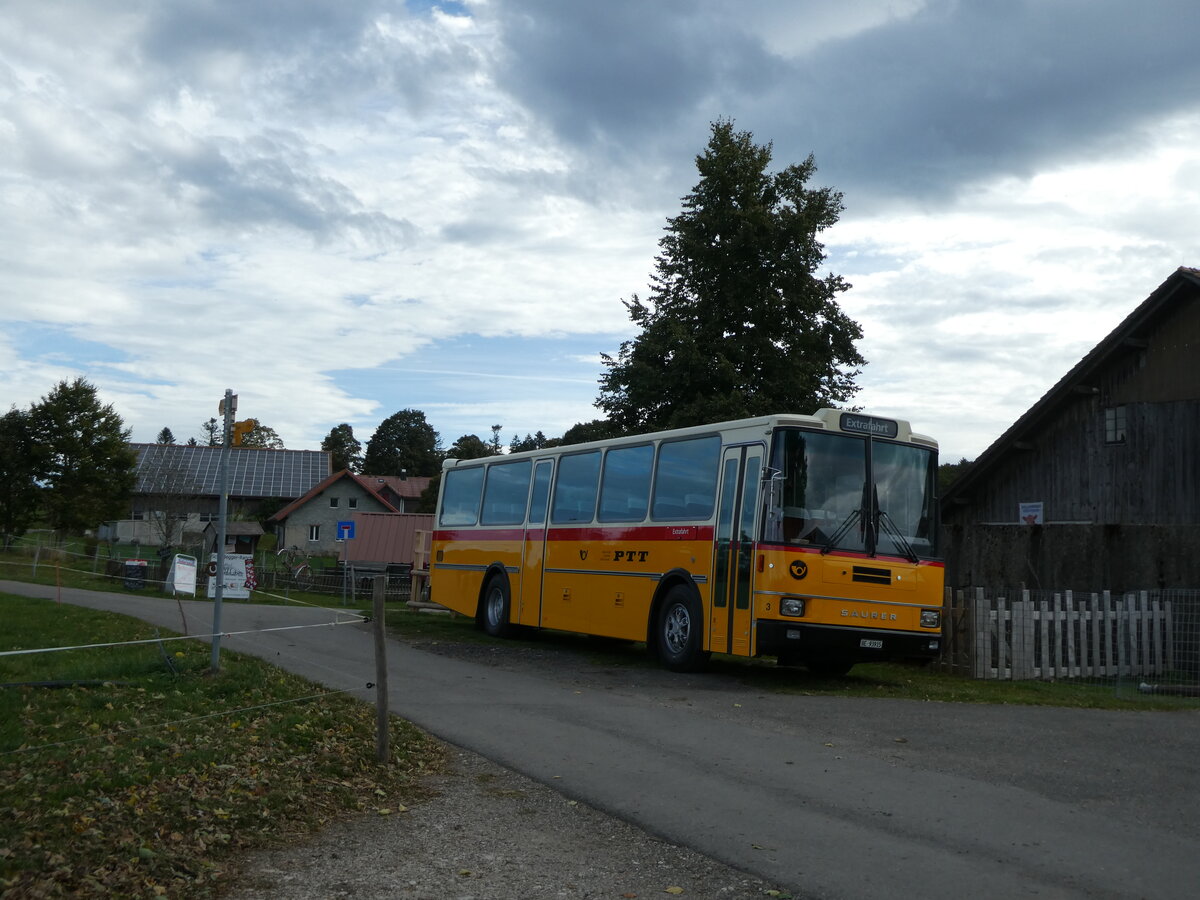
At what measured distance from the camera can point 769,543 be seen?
45.1 ft

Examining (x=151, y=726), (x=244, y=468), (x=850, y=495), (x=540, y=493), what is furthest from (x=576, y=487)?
(x=244, y=468)

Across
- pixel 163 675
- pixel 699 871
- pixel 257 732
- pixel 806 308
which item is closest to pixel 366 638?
pixel 163 675

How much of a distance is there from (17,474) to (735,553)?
61155 millimetres

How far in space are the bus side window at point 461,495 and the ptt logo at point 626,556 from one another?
5.33 metres

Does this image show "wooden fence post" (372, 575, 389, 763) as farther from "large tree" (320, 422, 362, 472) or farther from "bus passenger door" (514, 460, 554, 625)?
"large tree" (320, 422, 362, 472)

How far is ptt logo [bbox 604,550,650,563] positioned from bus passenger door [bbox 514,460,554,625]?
221 centimetres

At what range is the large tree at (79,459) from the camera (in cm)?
6669

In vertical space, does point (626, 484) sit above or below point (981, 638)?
above

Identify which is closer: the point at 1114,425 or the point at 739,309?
the point at 1114,425

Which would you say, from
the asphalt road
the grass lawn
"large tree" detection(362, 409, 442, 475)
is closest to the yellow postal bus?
the asphalt road

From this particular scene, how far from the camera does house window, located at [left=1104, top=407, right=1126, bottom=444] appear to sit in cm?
2455

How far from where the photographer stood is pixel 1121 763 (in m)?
9.30

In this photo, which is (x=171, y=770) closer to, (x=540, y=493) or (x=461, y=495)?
(x=540, y=493)

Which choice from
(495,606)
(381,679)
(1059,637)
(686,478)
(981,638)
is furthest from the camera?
(495,606)
